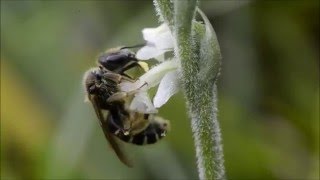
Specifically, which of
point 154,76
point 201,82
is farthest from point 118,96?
point 201,82

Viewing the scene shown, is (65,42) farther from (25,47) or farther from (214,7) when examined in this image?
(214,7)

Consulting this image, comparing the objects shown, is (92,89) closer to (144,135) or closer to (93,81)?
(93,81)

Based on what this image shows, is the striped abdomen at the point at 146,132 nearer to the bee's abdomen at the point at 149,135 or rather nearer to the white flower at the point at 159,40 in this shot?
the bee's abdomen at the point at 149,135

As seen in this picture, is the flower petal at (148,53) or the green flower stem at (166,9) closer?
the green flower stem at (166,9)

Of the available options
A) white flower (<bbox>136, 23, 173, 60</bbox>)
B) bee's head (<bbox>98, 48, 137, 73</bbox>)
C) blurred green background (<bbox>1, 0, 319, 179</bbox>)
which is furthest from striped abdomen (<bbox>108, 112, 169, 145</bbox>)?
blurred green background (<bbox>1, 0, 319, 179</bbox>)

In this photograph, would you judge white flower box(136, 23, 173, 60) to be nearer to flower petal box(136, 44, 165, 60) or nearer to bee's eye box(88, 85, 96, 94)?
flower petal box(136, 44, 165, 60)

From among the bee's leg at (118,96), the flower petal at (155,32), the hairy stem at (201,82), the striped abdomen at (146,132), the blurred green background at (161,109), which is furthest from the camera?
the blurred green background at (161,109)

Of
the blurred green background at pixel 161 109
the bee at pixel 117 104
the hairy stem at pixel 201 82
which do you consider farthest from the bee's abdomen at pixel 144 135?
the blurred green background at pixel 161 109

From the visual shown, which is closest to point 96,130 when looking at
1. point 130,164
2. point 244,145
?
point 244,145
